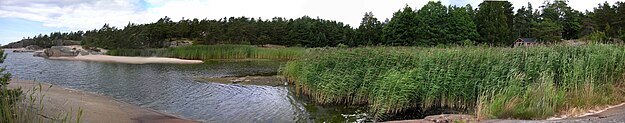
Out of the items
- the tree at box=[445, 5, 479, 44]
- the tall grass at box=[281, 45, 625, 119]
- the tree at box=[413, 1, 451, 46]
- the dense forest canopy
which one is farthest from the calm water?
the tree at box=[445, 5, 479, 44]

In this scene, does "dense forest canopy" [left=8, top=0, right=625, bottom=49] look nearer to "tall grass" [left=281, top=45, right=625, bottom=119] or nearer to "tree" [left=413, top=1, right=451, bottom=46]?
"tree" [left=413, top=1, right=451, bottom=46]

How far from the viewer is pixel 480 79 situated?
12609 mm

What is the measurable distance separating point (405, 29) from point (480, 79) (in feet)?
A: 183

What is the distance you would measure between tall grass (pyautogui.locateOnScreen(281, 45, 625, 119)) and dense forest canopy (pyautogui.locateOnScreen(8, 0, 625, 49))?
4565cm

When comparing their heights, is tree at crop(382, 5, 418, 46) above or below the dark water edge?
above

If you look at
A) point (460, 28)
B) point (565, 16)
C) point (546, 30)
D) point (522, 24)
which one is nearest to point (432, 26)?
point (460, 28)

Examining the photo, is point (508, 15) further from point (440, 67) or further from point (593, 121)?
point (593, 121)

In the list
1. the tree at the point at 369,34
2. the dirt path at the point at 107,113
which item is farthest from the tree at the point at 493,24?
the dirt path at the point at 107,113

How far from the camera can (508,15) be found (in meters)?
74.0

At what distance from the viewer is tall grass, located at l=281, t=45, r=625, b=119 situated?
32.8 ft

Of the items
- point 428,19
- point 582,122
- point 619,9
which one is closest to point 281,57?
point 428,19

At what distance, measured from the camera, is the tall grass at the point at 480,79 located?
999 centimetres

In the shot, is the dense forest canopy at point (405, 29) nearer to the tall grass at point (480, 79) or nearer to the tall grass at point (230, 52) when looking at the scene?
the tall grass at point (230, 52)

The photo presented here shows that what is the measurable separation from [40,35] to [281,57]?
90603 mm
